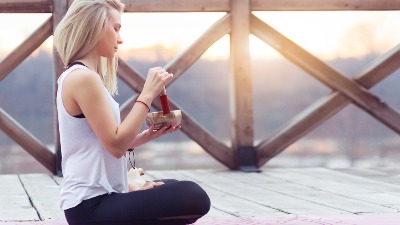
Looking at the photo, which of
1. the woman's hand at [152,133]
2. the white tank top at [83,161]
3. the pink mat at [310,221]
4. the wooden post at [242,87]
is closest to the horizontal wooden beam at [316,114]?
the wooden post at [242,87]

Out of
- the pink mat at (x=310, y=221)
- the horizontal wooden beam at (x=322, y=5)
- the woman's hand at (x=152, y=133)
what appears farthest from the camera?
the horizontal wooden beam at (x=322, y=5)

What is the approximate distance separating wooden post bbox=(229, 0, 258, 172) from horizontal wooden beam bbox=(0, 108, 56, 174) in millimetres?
1403

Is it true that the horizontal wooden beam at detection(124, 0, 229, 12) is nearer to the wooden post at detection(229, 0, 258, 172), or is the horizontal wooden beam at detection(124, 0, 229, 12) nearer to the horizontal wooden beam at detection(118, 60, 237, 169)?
the wooden post at detection(229, 0, 258, 172)

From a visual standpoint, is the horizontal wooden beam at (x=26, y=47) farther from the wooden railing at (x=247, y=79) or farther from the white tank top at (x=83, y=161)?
the white tank top at (x=83, y=161)

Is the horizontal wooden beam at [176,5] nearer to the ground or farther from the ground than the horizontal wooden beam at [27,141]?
farther from the ground

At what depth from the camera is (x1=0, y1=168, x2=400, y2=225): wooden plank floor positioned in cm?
420

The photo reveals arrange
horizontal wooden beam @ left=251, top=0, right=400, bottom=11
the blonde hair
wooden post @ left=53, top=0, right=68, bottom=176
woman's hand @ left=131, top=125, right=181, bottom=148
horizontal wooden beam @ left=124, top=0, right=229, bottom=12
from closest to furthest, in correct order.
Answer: the blonde hair, woman's hand @ left=131, top=125, right=181, bottom=148, wooden post @ left=53, top=0, right=68, bottom=176, horizontal wooden beam @ left=124, top=0, right=229, bottom=12, horizontal wooden beam @ left=251, top=0, right=400, bottom=11

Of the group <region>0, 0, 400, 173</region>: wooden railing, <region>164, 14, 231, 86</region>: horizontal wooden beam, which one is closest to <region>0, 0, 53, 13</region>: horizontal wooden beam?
<region>0, 0, 400, 173</region>: wooden railing

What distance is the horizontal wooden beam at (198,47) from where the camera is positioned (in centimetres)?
650

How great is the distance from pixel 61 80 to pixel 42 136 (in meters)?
4.03

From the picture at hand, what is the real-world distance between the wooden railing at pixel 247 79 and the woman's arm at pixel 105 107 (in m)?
3.62

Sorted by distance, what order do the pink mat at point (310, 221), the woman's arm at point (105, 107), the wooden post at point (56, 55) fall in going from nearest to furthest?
1. the woman's arm at point (105, 107)
2. the pink mat at point (310, 221)
3. the wooden post at point (56, 55)

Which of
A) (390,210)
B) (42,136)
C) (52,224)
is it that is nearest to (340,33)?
(42,136)

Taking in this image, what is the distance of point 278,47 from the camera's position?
6.66 meters
